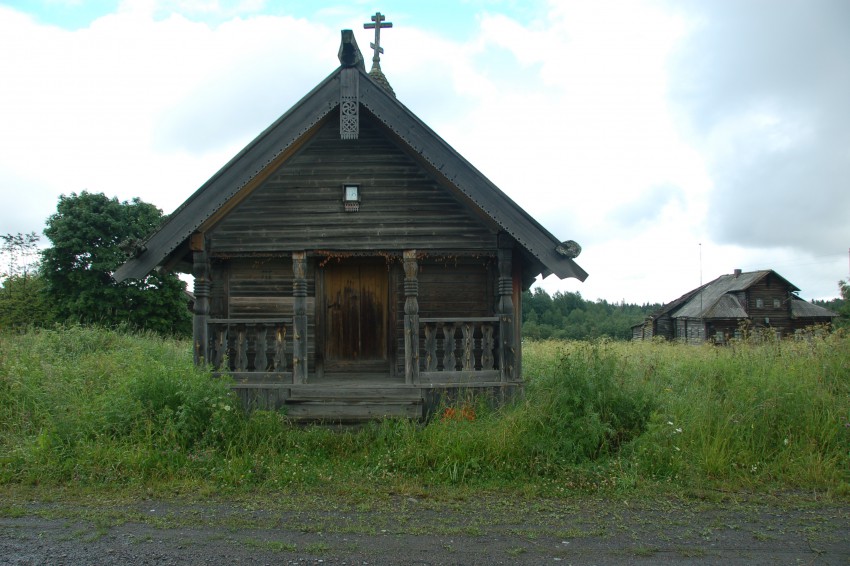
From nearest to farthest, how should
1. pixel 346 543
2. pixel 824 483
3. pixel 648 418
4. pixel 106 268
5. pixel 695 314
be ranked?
pixel 346 543 < pixel 824 483 < pixel 648 418 < pixel 106 268 < pixel 695 314

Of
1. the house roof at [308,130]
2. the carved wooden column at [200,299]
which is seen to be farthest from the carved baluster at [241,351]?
the house roof at [308,130]

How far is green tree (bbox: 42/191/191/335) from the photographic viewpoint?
1266 inches

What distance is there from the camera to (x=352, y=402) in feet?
26.1

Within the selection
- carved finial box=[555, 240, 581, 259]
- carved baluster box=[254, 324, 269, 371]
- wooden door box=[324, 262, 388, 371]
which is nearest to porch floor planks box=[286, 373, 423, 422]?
carved baluster box=[254, 324, 269, 371]

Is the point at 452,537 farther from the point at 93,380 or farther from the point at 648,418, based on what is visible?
the point at 93,380

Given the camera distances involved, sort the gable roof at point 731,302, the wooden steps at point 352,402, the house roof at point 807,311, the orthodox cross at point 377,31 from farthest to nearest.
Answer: the house roof at point 807,311 < the gable roof at point 731,302 < the orthodox cross at point 377,31 < the wooden steps at point 352,402

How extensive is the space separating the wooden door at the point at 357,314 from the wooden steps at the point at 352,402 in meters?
1.94

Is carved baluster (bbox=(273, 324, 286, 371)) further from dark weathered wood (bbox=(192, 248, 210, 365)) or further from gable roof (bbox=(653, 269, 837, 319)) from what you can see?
gable roof (bbox=(653, 269, 837, 319))

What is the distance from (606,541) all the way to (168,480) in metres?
4.73

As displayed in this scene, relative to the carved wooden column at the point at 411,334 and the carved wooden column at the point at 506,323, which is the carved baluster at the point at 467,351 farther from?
the carved wooden column at the point at 411,334

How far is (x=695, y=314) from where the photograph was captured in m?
39.2

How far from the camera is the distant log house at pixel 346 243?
813cm

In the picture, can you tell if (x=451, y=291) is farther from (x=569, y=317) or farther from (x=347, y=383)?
(x=569, y=317)

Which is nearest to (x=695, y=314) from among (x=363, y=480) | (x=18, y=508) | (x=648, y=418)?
(x=648, y=418)
